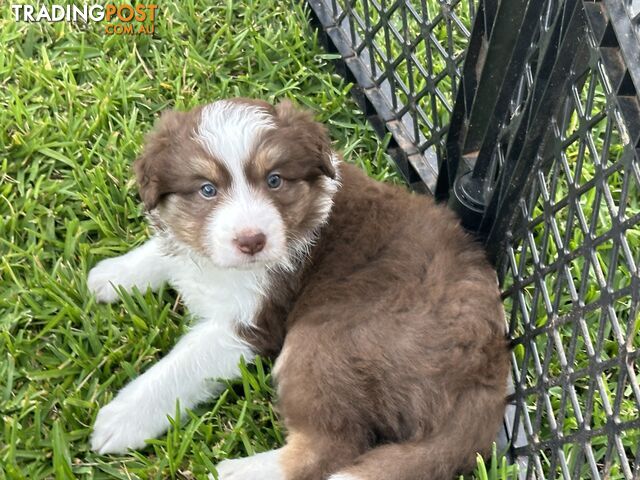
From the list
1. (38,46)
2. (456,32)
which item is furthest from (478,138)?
(38,46)

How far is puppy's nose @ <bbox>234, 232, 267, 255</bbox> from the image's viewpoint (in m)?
2.81

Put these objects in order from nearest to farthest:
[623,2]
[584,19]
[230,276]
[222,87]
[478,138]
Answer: [623,2] < [584,19] < [230,276] < [478,138] < [222,87]

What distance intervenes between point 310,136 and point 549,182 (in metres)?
0.91

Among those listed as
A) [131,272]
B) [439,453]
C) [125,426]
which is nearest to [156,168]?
[131,272]

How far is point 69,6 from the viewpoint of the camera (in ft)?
15.1

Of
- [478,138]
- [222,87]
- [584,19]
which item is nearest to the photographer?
[584,19]

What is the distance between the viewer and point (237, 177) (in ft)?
9.46

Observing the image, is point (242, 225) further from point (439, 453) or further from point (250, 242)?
point (439, 453)

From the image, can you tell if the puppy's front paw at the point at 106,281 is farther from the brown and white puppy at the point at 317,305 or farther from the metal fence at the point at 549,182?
the metal fence at the point at 549,182

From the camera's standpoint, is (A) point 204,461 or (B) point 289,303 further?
(B) point 289,303

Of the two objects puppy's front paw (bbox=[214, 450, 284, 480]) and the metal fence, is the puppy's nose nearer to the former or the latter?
puppy's front paw (bbox=[214, 450, 284, 480])

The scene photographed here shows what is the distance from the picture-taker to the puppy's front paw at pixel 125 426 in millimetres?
3031

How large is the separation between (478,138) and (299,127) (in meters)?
0.86

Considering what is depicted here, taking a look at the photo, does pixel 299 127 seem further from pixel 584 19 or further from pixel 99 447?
pixel 99 447
